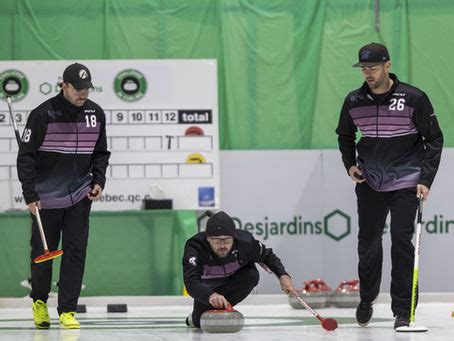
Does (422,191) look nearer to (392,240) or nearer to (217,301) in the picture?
(392,240)

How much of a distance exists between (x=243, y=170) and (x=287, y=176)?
434 mm

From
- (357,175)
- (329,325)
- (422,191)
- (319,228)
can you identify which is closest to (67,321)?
(329,325)

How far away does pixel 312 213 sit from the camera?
11.0m

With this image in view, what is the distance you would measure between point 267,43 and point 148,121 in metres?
1.42

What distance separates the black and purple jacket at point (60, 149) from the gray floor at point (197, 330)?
87 centimetres

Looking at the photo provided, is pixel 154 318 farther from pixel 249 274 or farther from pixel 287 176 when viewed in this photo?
pixel 287 176

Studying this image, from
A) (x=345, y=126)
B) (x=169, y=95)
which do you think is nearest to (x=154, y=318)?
(x=345, y=126)

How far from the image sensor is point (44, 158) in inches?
278

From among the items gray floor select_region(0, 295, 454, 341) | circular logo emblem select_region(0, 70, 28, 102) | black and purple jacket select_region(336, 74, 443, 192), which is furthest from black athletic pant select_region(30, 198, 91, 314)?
circular logo emblem select_region(0, 70, 28, 102)

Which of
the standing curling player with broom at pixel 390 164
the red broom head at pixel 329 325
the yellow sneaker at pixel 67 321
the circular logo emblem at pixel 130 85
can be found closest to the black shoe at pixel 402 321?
the standing curling player with broom at pixel 390 164

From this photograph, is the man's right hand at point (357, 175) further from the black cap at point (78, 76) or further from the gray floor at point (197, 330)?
the black cap at point (78, 76)

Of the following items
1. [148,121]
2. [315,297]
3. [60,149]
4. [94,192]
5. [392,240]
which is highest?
[148,121]

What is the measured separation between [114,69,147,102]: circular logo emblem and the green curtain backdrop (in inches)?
13.3

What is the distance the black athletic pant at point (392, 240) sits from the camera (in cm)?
652
